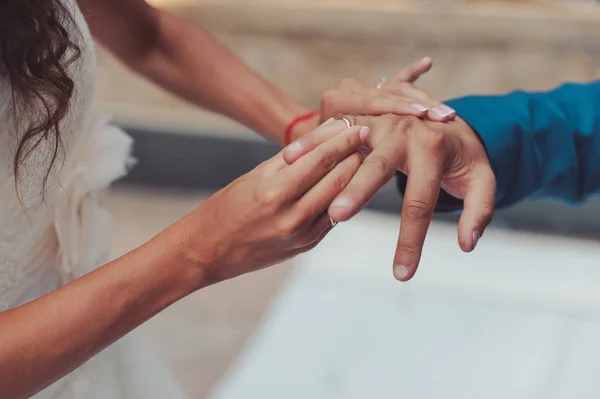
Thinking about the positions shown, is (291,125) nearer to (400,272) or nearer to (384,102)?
(384,102)

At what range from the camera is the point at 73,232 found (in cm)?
82

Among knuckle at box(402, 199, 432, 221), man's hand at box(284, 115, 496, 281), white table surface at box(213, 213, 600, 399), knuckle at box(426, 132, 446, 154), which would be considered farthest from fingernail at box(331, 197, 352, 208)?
white table surface at box(213, 213, 600, 399)

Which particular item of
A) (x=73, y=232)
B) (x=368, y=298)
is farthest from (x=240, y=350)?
(x=73, y=232)

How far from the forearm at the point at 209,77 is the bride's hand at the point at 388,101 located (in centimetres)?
8

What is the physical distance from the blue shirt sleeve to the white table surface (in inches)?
23.0

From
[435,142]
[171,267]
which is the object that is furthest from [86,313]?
[435,142]

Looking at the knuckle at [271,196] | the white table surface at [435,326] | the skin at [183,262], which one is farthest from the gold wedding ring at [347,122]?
the white table surface at [435,326]

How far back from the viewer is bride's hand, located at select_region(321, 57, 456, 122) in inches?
34.2

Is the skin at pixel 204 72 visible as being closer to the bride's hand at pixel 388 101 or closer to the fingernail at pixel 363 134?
the bride's hand at pixel 388 101

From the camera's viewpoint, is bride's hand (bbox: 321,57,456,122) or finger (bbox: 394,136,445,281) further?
bride's hand (bbox: 321,57,456,122)

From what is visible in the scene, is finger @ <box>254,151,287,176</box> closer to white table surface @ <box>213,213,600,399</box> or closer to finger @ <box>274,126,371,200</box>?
finger @ <box>274,126,371,200</box>

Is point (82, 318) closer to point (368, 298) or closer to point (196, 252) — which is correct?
point (196, 252)

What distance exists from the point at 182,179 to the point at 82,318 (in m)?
2.02

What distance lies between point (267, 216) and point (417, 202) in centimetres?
18
